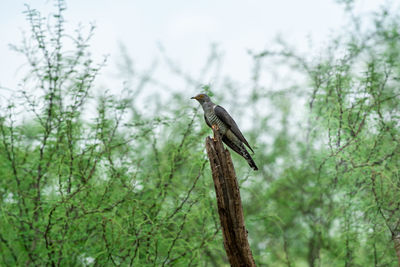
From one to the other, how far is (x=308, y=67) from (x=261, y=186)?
1.91 metres

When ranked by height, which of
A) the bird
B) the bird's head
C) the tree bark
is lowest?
the tree bark

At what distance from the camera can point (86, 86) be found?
378cm

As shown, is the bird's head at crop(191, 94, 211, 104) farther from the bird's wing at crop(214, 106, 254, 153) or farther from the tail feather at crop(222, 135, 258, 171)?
the tail feather at crop(222, 135, 258, 171)

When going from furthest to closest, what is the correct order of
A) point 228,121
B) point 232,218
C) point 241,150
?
point 228,121 → point 241,150 → point 232,218

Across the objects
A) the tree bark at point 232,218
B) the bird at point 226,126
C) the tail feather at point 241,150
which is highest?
the bird at point 226,126

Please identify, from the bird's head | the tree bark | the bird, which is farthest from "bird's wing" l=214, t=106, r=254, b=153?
the tree bark

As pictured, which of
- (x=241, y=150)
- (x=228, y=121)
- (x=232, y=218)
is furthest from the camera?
(x=228, y=121)

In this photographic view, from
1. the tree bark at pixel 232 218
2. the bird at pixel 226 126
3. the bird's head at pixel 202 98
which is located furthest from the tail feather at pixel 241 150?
the tree bark at pixel 232 218

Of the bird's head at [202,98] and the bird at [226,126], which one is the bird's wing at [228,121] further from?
the bird's head at [202,98]

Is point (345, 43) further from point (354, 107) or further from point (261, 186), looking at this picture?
point (261, 186)

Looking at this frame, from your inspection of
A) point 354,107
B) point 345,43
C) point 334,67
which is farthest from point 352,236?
point 345,43

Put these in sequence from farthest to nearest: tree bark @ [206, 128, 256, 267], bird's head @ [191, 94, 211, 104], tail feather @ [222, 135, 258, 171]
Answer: bird's head @ [191, 94, 211, 104] → tail feather @ [222, 135, 258, 171] → tree bark @ [206, 128, 256, 267]

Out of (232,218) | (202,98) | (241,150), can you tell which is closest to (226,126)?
(241,150)

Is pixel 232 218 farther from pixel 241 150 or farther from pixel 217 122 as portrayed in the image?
pixel 217 122
